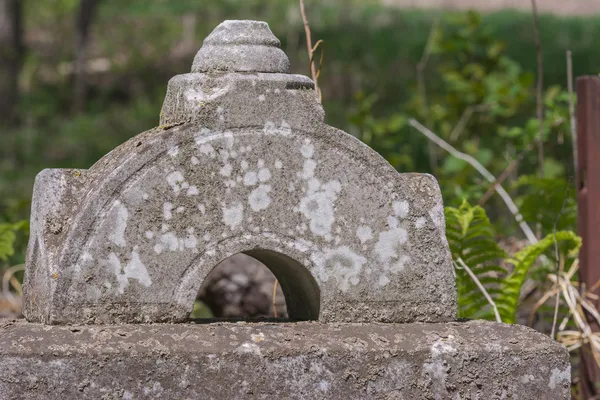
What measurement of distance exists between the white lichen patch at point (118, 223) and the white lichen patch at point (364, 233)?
27.3 inches

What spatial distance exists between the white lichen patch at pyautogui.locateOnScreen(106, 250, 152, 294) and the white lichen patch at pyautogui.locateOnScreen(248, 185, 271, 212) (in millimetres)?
362

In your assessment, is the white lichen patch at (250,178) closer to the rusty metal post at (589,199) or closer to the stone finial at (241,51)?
the stone finial at (241,51)

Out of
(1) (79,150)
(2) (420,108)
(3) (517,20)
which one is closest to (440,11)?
(3) (517,20)

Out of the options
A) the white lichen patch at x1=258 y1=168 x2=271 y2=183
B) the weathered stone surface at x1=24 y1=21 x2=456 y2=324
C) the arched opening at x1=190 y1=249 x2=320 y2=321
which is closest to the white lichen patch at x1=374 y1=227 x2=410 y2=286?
the weathered stone surface at x1=24 y1=21 x2=456 y2=324

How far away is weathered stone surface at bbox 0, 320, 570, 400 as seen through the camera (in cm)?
230

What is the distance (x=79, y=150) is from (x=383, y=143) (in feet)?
27.4

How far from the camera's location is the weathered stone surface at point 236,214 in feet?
8.07

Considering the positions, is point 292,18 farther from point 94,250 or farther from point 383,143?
point 94,250

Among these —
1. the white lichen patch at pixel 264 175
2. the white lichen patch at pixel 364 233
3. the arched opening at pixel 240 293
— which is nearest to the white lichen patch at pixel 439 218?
the white lichen patch at pixel 364 233

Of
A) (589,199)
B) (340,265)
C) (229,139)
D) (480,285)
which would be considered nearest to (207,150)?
(229,139)

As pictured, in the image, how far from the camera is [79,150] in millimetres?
13078

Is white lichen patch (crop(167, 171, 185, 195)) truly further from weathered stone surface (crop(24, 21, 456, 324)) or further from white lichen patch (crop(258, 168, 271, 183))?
white lichen patch (crop(258, 168, 271, 183))

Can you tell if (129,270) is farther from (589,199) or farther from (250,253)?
(589,199)

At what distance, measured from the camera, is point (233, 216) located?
2.53m
